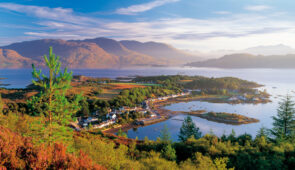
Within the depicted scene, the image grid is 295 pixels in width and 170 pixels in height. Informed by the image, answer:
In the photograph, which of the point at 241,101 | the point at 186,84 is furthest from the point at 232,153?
the point at 186,84

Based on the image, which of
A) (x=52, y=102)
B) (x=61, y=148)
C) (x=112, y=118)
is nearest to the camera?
(x=61, y=148)

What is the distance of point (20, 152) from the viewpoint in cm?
409

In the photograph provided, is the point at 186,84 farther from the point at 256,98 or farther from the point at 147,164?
the point at 147,164

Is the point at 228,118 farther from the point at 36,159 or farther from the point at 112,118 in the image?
the point at 36,159

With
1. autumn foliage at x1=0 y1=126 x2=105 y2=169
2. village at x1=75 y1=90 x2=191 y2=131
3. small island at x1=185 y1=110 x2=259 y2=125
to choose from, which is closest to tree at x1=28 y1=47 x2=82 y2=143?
autumn foliage at x1=0 y1=126 x2=105 y2=169

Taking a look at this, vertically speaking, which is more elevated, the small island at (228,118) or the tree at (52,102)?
the tree at (52,102)

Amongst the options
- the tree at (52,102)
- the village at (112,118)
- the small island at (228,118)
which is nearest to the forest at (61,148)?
the tree at (52,102)

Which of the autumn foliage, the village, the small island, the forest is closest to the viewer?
the autumn foliage

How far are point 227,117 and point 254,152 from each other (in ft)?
103

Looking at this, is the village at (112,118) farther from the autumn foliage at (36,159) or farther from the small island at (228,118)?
the autumn foliage at (36,159)

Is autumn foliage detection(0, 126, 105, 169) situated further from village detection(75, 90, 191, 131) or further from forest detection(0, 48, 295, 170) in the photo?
village detection(75, 90, 191, 131)

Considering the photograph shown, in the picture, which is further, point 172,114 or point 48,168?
point 172,114

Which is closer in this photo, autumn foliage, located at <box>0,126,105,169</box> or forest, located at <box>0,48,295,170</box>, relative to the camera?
autumn foliage, located at <box>0,126,105,169</box>

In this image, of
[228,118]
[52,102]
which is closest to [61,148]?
[52,102]
